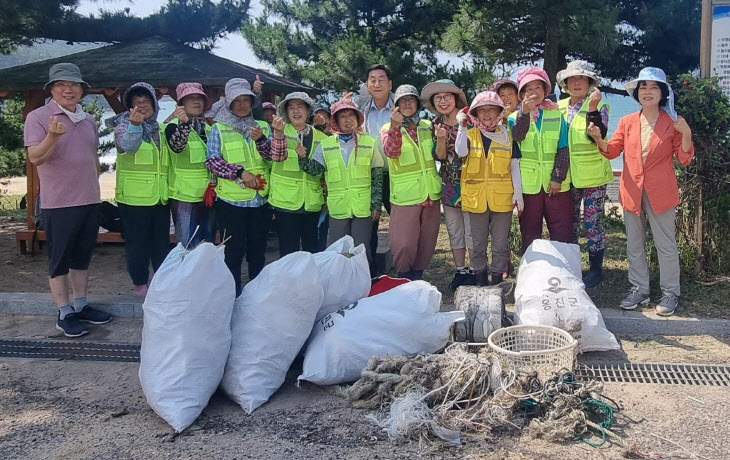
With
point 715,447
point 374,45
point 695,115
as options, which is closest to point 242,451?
point 715,447

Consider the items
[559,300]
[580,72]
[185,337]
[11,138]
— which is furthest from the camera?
[11,138]

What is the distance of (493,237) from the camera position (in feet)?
17.5

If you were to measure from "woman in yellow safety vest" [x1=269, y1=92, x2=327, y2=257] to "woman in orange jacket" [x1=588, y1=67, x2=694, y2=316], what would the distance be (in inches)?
83.5

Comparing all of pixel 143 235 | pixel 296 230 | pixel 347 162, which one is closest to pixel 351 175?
pixel 347 162

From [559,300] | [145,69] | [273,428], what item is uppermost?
[145,69]

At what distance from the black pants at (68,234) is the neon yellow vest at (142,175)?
282mm

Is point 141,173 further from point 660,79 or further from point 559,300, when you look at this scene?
point 660,79

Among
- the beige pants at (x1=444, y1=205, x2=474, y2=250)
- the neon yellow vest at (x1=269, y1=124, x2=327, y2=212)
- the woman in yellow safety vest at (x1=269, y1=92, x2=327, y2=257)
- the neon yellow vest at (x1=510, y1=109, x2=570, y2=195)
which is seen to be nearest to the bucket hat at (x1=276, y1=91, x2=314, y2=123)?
the woman in yellow safety vest at (x1=269, y1=92, x2=327, y2=257)

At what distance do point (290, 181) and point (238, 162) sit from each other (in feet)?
1.38

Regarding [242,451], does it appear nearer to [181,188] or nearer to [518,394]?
[518,394]

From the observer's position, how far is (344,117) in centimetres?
509

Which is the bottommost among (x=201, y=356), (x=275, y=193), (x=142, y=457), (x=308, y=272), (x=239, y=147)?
(x=142, y=457)

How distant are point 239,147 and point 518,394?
282cm

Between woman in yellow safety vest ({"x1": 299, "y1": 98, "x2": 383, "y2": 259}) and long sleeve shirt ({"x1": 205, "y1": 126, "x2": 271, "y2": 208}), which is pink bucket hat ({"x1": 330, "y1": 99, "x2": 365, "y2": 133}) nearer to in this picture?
woman in yellow safety vest ({"x1": 299, "y1": 98, "x2": 383, "y2": 259})
